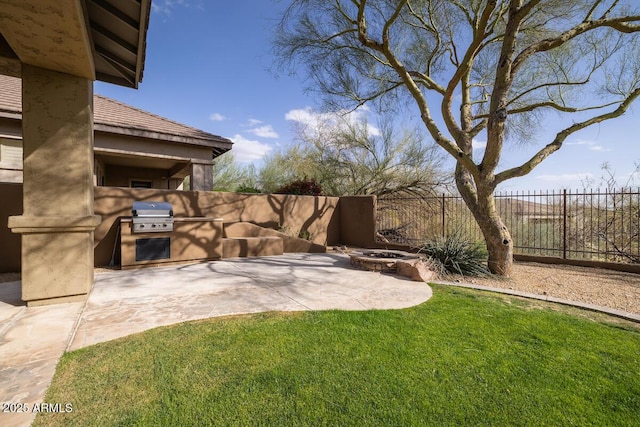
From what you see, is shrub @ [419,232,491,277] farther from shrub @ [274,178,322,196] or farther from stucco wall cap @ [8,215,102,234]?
stucco wall cap @ [8,215,102,234]

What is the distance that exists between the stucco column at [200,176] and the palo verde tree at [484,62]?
15.3ft

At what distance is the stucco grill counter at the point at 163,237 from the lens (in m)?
6.05

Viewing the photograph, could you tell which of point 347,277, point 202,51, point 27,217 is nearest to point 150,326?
point 27,217

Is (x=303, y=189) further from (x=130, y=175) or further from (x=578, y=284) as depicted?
(x=578, y=284)

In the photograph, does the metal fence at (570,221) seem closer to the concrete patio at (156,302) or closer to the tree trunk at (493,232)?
the tree trunk at (493,232)

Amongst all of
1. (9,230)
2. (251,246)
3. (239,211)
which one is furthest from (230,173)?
(9,230)

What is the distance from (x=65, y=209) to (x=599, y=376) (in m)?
6.02

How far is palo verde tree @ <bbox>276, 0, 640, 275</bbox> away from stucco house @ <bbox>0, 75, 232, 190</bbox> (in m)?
4.48

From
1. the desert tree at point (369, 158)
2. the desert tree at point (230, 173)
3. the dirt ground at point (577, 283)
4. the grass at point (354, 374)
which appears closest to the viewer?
the grass at point (354, 374)

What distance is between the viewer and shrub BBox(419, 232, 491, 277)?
5.98 metres

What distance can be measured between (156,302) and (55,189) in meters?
2.00

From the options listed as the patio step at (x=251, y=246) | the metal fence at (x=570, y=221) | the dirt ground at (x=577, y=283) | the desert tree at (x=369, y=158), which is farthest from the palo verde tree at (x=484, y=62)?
the patio step at (x=251, y=246)

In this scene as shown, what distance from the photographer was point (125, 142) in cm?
901

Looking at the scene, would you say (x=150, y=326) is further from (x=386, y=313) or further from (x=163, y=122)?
(x=163, y=122)
